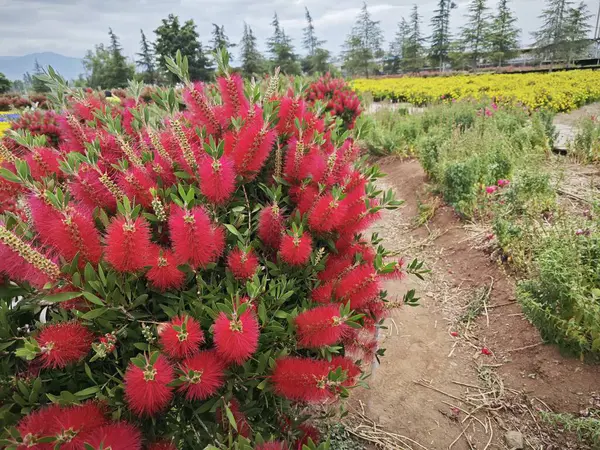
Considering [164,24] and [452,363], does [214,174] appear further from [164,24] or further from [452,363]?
[164,24]

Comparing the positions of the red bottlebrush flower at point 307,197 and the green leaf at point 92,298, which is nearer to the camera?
the green leaf at point 92,298

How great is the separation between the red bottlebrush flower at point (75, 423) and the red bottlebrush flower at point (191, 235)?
42 centimetres

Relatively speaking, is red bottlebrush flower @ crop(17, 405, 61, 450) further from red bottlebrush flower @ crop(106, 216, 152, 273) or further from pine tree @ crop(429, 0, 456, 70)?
pine tree @ crop(429, 0, 456, 70)

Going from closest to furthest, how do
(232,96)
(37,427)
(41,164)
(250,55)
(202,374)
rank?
(37,427) < (202,374) < (41,164) < (232,96) < (250,55)

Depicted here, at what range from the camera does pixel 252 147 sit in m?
1.26

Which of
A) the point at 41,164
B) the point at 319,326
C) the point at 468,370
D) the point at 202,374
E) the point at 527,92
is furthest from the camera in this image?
the point at 527,92

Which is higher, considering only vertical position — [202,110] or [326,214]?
[202,110]

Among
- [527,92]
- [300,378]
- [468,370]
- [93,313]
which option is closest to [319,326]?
[300,378]

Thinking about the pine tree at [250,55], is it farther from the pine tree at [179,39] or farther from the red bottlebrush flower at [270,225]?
the red bottlebrush flower at [270,225]

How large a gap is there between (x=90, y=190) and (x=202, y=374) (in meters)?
0.67

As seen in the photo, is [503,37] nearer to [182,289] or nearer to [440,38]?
[440,38]

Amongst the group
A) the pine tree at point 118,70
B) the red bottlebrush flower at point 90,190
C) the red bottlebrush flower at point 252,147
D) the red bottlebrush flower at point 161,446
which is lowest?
the red bottlebrush flower at point 161,446

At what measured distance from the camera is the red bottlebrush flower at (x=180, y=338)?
0.94m

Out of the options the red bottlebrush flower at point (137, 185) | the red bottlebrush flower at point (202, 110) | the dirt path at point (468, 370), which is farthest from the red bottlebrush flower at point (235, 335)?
the dirt path at point (468, 370)
